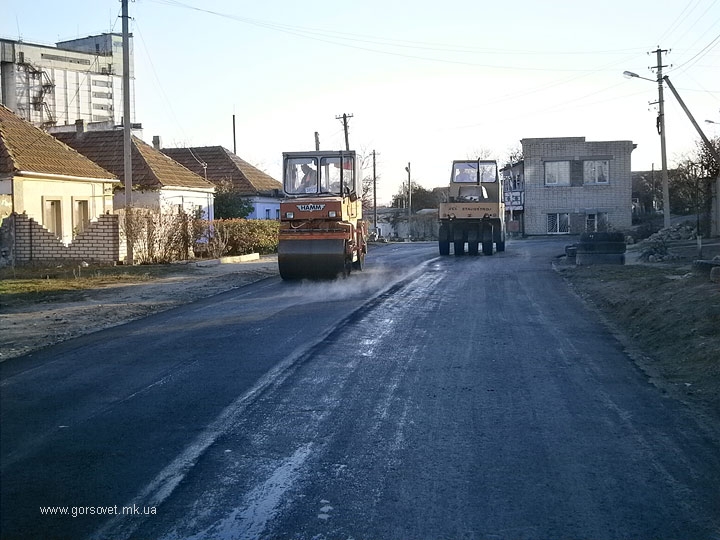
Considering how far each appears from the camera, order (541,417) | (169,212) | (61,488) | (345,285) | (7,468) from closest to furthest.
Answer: (61,488)
(7,468)
(541,417)
(345,285)
(169,212)

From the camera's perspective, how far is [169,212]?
28062mm

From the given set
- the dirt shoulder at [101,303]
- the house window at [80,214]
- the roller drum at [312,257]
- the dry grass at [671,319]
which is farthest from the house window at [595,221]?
the roller drum at [312,257]

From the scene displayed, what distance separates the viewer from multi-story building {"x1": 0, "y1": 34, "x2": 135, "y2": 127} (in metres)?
84.1

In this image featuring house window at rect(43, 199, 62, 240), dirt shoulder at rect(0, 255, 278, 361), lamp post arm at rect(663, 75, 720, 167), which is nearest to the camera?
dirt shoulder at rect(0, 255, 278, 361)

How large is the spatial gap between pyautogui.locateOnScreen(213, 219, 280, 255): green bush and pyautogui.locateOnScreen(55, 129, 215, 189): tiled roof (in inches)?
205

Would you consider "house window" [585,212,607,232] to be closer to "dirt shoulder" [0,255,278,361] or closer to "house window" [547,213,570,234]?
"house window" [547,213,570,234]

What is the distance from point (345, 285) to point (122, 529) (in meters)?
14.8

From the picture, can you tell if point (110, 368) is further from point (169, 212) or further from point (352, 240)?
point (169, 212)

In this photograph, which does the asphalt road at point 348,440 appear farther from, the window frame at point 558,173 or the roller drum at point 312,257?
the window frame at point 558,173

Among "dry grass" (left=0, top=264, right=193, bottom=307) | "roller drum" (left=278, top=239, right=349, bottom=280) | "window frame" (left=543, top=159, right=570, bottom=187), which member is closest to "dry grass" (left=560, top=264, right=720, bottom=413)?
"roller drum" (left=278, top=239, right=349, bottom=280)

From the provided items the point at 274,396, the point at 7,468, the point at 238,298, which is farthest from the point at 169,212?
the point at 7,468

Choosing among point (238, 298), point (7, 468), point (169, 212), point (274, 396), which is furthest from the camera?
point (169, 212)

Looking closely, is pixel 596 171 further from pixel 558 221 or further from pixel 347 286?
pixel 347 286

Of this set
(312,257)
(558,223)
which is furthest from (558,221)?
(312,257)
